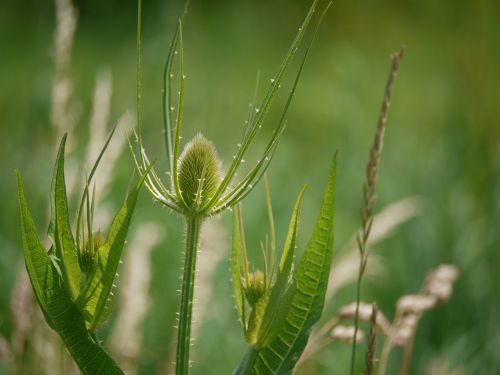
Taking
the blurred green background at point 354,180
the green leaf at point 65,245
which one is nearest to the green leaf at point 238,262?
the green leaf at point 65,245

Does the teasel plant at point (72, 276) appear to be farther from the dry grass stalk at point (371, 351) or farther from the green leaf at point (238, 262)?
the dry grass stalk at point (371, 351)

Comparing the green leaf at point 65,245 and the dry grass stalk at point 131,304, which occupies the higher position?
the dry grass stalk at point 131,304

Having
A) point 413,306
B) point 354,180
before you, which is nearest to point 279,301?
point 413,306

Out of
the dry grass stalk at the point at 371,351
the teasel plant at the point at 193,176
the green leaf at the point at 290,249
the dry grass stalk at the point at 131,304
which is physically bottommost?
the dry grass stalk at the point at 371,351

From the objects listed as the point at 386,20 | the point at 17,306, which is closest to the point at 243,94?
the point at 386,20

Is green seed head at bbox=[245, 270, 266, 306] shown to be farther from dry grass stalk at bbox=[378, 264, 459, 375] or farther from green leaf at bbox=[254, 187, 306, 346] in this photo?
dry grass stalk at bbox=[378, 264, 459, 375]

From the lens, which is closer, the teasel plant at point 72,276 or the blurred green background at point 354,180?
the teasel plant at point 72,276
